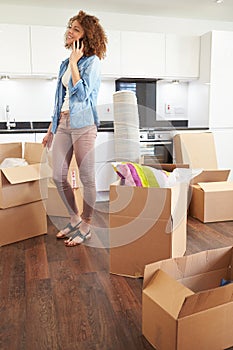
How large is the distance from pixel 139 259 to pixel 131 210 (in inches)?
10.8

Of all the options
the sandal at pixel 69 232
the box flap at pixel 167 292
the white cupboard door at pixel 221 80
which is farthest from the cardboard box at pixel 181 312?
the white cupboard door at pixel 221 80

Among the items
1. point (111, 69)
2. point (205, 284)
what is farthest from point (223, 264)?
point (111, 69)

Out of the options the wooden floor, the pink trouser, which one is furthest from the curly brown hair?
the wooden floor

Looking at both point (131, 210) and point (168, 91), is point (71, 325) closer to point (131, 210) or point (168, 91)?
point (131, 210)

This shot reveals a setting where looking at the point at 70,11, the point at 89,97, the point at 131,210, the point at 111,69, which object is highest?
the point at 70,11

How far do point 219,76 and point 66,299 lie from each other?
10.5 ft

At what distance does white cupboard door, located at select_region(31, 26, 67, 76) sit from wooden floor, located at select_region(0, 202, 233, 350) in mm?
2143

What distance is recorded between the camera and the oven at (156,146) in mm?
3502

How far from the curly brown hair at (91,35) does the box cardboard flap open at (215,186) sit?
1371mm

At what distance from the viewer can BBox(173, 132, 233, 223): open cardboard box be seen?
2.81 metres

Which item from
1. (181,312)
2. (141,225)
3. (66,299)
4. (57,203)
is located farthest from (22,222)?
(181,312)

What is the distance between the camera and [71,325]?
142 cm

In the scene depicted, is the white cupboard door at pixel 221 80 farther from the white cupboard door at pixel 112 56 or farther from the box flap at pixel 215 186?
the box flap at pixel 215 186

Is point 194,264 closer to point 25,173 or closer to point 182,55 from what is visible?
point 25,173
